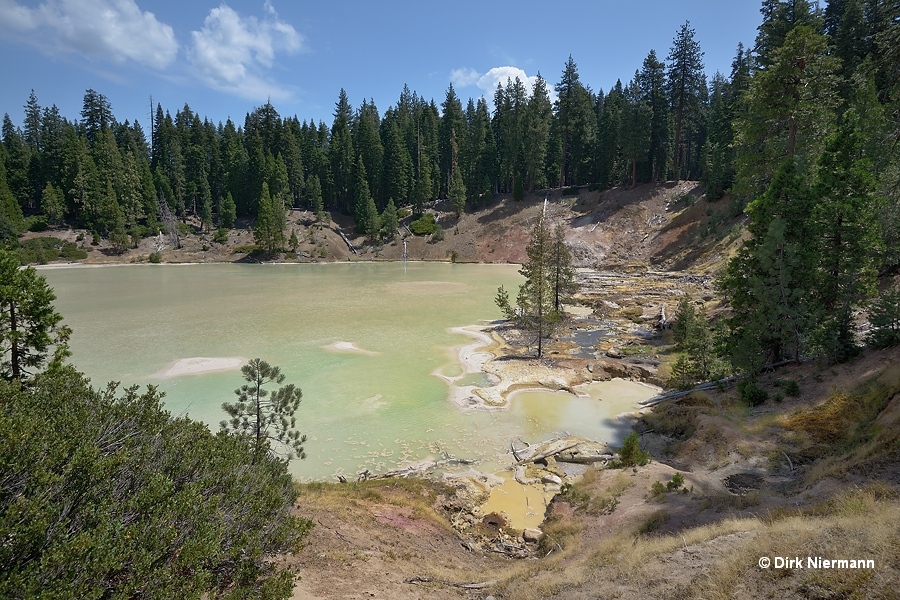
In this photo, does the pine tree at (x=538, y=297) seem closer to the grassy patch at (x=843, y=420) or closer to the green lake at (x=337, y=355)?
the green lake at (x=337, y=355)

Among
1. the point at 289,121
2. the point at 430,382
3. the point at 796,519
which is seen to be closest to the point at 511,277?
the point at 430,382

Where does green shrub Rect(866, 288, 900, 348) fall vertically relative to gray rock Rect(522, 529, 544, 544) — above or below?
above

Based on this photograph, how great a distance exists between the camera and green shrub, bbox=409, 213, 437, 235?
85.4 m

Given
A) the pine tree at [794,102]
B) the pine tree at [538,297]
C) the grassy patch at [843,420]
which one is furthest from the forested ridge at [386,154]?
the grassy patch at [843,420]

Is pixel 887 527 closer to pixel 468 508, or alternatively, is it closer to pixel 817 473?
pixel 817 473

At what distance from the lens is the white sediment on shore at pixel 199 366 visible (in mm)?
23875

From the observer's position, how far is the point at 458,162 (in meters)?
96.8

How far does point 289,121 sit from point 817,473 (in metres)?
110

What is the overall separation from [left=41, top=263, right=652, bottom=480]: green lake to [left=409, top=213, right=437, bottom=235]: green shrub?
2938 cm

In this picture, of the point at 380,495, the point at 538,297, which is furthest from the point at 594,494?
the point at 538,297

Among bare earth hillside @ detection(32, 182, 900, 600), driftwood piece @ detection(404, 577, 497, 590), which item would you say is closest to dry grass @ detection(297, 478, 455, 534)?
bare earth hillside @ detection(32, 182, 900, 600)

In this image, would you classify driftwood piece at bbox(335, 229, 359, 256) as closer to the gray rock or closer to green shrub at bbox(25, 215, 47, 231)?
green shrub at bbox(25, 215, 47, 231)

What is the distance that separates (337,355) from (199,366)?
749 centimetres

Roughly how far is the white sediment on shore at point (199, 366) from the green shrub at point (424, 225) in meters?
61.7
